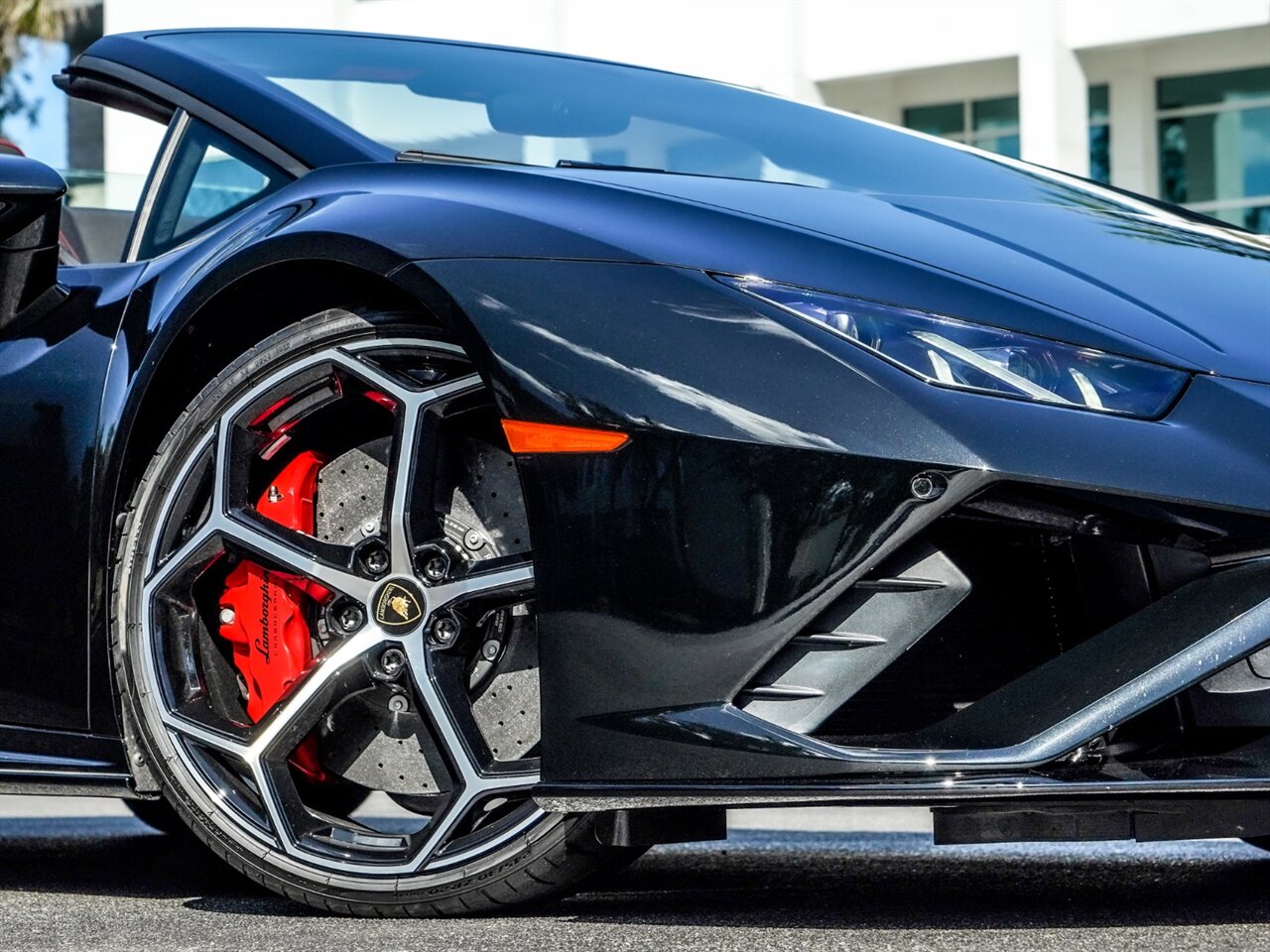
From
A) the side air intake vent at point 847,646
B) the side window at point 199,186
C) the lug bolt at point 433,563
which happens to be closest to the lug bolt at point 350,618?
the lug bolt at point 433,563

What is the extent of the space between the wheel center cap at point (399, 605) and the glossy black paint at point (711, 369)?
229 millimetres

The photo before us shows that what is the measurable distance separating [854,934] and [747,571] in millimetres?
512

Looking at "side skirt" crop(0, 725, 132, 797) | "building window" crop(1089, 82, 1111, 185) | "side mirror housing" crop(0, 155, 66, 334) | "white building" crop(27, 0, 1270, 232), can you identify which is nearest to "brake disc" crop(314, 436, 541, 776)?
"side skirt" crop(0, 725, 132, 797)

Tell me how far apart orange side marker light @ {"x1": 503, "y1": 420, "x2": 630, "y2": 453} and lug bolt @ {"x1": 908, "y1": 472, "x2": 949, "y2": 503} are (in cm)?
34

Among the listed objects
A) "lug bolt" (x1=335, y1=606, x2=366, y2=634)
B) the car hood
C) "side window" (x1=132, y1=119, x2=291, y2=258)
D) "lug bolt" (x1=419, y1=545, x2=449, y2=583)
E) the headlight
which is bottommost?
"lug bolt" (x1=335, y1=606, x2=366, y2=634)

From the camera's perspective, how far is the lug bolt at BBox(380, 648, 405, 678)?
2.50 m

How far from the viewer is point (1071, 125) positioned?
17.0 m

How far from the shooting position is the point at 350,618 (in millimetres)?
2562

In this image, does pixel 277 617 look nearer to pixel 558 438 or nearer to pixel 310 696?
pixel 310 696

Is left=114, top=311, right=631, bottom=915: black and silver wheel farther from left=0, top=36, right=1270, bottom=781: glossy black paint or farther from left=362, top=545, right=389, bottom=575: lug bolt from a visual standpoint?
left=0, top=36, right=1270, bottom=781: glossy black paint

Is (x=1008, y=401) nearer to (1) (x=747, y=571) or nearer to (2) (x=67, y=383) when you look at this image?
(1) (x=747, y=571)

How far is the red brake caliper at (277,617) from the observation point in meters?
2.71

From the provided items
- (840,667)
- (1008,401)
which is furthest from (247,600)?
(1008,401)

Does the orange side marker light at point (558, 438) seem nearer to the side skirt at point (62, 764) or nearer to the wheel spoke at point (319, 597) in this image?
the wheel spoke at point (319, 597)
